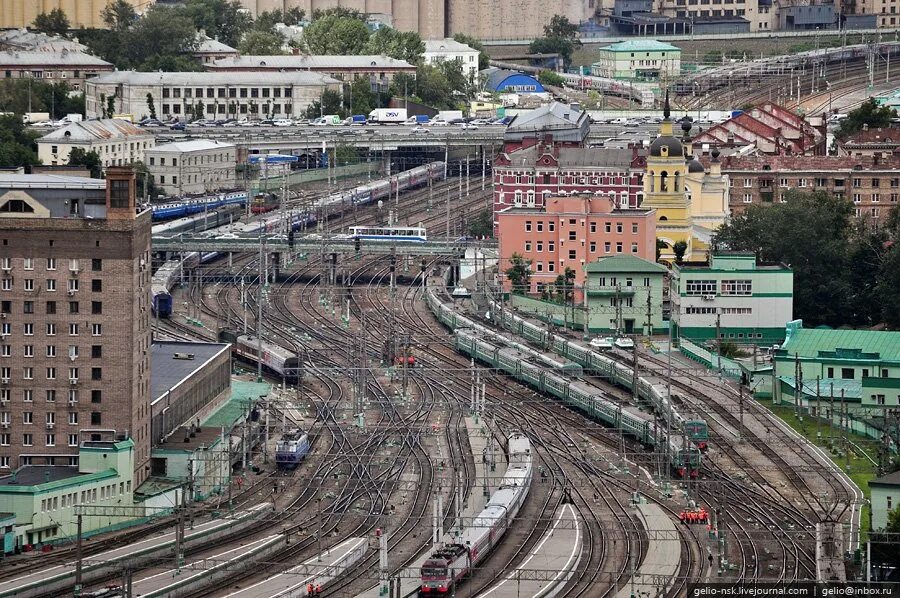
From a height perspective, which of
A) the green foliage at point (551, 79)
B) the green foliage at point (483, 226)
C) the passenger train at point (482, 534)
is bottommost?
the passenger train at point (482, 534)

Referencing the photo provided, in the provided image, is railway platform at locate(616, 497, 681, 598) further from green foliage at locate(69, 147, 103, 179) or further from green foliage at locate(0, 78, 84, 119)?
green foliage at locate(0, 78, 84, 119)

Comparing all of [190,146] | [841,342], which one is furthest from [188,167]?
[841,342]

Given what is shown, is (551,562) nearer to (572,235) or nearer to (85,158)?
(572,235)

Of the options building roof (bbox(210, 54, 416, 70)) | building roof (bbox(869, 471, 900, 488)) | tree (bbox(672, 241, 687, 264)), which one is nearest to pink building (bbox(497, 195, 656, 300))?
tree (bbox(672, 241, 687, 264))

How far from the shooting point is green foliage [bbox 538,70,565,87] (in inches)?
7564

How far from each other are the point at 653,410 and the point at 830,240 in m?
23.0

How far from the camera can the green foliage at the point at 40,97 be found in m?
156

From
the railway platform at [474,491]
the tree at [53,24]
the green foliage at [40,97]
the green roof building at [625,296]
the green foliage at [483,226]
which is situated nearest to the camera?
the railway platform at [474,491]

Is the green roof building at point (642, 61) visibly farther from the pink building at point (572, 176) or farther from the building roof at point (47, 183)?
the building roof at point (47, 183)

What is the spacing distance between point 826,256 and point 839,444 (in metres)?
23.9

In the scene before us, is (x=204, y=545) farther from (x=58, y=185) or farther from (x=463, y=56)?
(x=463, y=56)

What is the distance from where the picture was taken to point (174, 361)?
260 feet

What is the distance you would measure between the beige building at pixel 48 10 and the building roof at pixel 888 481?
5176 inches

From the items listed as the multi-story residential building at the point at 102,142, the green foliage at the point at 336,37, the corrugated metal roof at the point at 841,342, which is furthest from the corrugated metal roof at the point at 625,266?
the green foliage at the point at 336,37
